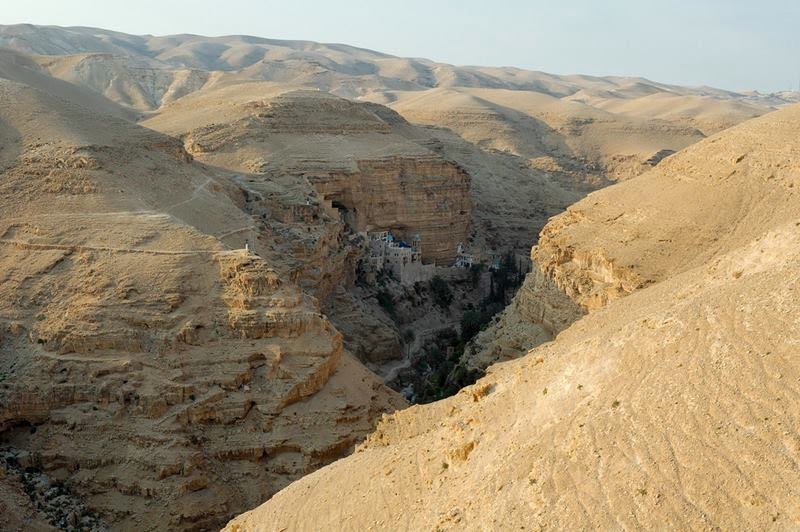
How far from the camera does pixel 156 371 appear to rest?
20.3 m

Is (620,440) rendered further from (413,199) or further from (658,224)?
(413,199)

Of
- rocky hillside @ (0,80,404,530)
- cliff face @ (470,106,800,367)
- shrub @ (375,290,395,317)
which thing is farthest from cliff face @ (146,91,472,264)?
rocky hillside @ (0,80,404,530)

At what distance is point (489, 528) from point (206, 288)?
13404 millimetres

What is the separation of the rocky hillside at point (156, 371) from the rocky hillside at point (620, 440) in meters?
5.03

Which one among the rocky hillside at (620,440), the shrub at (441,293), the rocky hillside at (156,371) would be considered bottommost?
the shrub at (441,293)

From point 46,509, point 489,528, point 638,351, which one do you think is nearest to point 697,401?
point 638,351

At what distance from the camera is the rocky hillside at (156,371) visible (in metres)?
19.3

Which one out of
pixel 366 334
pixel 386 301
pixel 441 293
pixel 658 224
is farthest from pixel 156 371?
pixel 441 293

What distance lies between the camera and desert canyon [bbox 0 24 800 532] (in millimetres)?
10422

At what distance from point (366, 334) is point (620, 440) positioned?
23456mm

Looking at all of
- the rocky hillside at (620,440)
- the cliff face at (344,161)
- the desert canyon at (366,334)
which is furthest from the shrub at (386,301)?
the rocky hillside at (620,440)

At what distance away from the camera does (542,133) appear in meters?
76.6

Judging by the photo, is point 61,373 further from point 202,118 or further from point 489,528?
point 202,118

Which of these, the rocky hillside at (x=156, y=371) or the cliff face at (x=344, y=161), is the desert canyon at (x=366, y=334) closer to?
the rocky hillside at (x=156, y=371)
